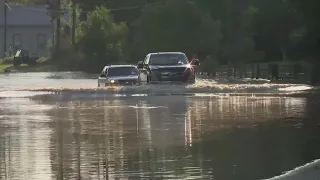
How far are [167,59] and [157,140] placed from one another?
24142 mm

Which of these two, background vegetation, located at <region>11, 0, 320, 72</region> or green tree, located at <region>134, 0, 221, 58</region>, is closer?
background vegetation, located at <region>11, 0, 320, 72</region>

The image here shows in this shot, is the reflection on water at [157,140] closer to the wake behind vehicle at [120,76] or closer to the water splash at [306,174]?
the water splash at [306,174]

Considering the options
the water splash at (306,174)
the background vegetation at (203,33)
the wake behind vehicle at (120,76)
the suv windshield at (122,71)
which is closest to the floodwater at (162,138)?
the water splash at (306,174)

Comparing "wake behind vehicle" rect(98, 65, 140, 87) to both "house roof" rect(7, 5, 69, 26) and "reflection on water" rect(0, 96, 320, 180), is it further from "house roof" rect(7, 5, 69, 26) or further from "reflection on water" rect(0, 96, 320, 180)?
"house roof" rect(7, 5, 69, 26)

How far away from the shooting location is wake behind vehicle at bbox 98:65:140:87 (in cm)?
4053

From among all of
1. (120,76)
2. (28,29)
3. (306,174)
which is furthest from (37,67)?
(306,174)

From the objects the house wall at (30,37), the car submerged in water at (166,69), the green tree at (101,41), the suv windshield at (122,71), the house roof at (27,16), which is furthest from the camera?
the house wall at (30,37)

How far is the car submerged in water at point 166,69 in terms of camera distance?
40.4 meters

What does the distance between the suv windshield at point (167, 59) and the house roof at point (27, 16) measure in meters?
84.3

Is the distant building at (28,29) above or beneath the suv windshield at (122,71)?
above

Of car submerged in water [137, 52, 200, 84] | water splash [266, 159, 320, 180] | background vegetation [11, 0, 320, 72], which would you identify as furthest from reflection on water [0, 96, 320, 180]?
background vegetation [11, 0, 320, 72]

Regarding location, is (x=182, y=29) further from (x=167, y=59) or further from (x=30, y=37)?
(x=30, y=37)

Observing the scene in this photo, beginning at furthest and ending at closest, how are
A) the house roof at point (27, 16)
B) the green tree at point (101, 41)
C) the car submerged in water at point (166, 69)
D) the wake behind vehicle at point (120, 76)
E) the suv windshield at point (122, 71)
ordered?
the house roof at point (27, 16) < the green tree at point (101, 41) < the suv windshield at point (122, 71) < the wake behind vehicle at point (120, 76) < the car submerged in water at point (166, 69)

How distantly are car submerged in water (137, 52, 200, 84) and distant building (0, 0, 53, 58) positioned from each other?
8426 cm
